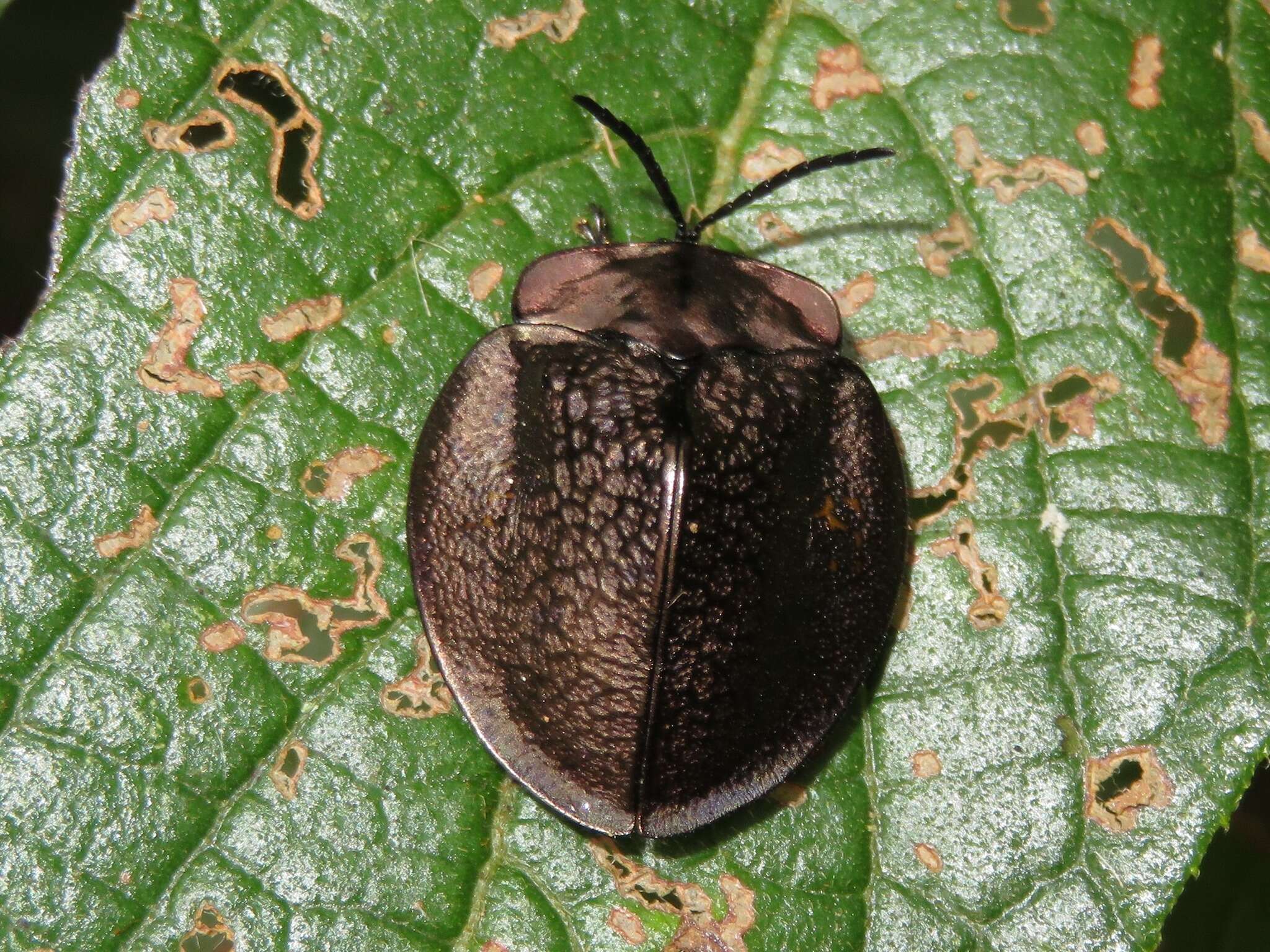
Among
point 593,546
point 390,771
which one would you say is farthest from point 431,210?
point 390,771

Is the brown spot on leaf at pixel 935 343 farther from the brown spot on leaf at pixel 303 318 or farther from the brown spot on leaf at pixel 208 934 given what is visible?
the brown spot on leaf at pixel 208 934

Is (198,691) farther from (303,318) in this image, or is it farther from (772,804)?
(772,804)

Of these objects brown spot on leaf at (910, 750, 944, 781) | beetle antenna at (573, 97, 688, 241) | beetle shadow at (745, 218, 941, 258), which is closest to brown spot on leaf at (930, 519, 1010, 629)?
brown spot on leaf at (910, 750, 944, 781)

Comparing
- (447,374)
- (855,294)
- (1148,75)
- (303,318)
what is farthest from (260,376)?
(1148,75)

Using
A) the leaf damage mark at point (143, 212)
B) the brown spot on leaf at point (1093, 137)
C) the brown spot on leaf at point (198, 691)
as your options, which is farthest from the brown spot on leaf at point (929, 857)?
the leaf damage mark at point (143, 212)

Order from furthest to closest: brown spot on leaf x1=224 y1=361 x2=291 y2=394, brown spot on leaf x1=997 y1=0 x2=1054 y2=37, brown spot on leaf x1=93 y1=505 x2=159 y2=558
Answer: brown spot on leaf x1=997 y1=0 x2=1054 y2=37, brown spot on leaf x1=224 y1=361 x2=291 y2=394, brown spot on leaf x1=93 y1=505 x2=159 y2=558

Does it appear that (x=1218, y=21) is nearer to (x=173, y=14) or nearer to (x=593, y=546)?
(x=593, y=546)

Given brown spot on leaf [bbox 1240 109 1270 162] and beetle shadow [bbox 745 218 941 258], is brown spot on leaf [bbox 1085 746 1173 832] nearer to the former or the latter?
beetle shadow [bbox 745 218 941 258]

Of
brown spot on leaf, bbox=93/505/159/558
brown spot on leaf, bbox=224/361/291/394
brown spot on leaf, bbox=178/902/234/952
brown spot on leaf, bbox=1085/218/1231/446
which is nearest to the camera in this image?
brown spot on leaf, bbox=178/902/234/952
